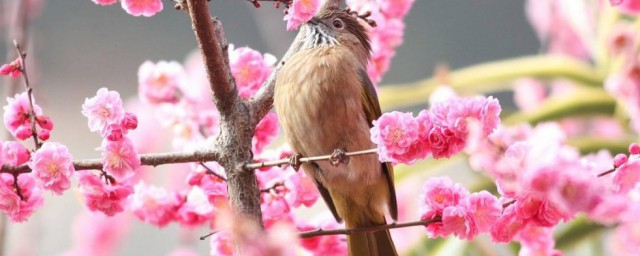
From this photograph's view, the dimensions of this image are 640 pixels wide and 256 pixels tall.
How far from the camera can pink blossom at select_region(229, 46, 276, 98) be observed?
128 centimetres

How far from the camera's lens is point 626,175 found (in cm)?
103

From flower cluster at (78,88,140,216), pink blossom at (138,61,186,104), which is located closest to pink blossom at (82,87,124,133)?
flower cluster at (78,88,140,216)

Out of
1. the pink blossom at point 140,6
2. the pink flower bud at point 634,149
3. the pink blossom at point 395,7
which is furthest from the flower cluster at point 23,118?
the pink flower bud at point 634,149

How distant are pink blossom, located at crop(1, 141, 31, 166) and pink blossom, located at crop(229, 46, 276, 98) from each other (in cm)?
35

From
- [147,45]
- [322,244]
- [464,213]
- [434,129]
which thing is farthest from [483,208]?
[147,45]

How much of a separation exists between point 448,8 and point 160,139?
1.56 metres

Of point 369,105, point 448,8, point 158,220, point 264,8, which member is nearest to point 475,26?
point 448,8

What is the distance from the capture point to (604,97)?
7.07 feet

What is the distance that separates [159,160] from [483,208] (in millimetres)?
393

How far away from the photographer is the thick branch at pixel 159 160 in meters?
0.99

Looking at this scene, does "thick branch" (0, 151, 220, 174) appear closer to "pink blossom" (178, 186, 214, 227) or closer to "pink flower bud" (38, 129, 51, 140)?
"pink flower bud" (38, 129, 51, 140)

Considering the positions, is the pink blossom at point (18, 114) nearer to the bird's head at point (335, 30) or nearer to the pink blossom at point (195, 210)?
the pink blossom at point (195, 210)

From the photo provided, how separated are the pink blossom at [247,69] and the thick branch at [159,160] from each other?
0.91 ft

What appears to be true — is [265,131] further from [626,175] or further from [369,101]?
[626,175]
